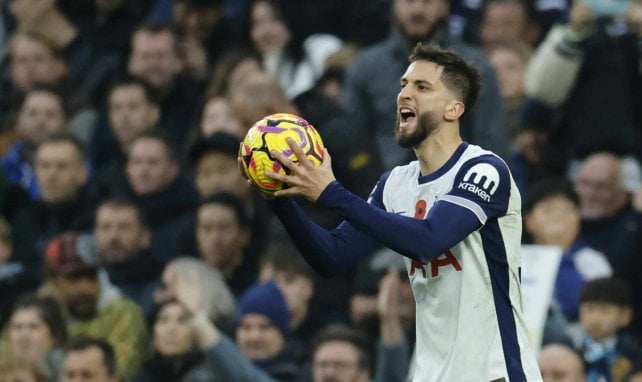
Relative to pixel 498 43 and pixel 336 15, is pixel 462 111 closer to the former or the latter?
pixel 498 43

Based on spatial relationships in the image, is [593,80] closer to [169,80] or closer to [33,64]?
[169,80]

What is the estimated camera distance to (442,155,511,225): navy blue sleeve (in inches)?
260

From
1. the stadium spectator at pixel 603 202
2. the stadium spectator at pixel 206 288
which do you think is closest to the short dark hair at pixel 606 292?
the stadium spectator at pixel 603 202

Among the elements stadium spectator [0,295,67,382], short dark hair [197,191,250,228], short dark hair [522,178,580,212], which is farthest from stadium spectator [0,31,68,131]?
short dark hair [522,178,580,212]

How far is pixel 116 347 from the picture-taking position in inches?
412

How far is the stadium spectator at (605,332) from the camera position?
30.9 ft

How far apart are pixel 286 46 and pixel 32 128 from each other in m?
2.05

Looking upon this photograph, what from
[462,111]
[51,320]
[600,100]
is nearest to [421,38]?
[600,100]

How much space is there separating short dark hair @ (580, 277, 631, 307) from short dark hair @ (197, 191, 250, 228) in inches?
91.9

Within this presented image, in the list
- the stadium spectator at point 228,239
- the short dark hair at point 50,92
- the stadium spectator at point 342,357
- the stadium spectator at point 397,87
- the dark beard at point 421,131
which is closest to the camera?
the dark beard at point 421,131

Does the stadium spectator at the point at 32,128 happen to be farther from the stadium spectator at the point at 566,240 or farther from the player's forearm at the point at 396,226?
the player's forearm at the point at 396,226

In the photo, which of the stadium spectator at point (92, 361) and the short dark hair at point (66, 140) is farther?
the short dark hair at point (66, 140)

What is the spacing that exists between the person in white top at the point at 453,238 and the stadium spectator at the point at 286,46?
233 inches

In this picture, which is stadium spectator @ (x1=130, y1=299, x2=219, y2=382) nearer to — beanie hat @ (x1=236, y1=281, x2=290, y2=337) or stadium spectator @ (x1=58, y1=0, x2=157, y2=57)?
beanie hat @ (x1=236, y1=281, x2=290, y2=337)
